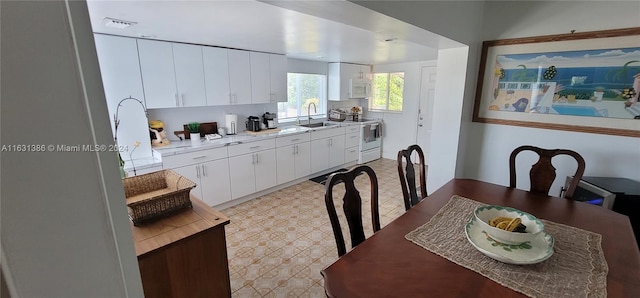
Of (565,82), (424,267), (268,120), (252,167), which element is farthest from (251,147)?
(565,82)

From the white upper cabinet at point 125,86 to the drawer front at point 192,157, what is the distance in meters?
0.34

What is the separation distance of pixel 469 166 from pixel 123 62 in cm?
371

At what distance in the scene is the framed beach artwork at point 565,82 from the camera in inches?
79.8

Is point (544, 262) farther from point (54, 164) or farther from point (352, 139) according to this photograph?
point (352, 139)

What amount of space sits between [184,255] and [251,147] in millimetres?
2379

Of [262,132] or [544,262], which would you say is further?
[262,132]

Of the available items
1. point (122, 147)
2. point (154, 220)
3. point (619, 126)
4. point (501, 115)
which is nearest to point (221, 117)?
point (122, 147)

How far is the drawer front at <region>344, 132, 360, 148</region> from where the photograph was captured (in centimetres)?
523

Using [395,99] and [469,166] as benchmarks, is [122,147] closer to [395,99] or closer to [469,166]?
[469,166]

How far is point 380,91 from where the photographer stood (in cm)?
616

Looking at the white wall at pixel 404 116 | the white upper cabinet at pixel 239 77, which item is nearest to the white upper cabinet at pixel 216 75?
the white upper cabinet at pixel 239 77

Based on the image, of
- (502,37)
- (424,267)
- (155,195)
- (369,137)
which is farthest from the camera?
(369,137)

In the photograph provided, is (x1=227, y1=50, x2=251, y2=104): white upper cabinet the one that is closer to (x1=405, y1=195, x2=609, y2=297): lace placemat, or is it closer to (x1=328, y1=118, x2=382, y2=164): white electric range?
(x1=328, y1=118, x2=382, y2=164): white electric range

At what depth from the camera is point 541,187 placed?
1940 mm
